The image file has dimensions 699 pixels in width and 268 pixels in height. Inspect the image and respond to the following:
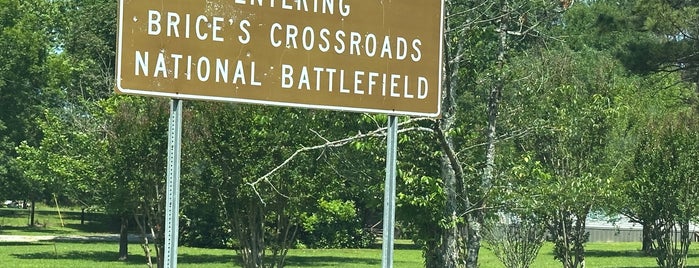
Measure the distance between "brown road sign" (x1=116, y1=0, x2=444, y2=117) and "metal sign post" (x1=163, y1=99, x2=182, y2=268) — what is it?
0.15 metres

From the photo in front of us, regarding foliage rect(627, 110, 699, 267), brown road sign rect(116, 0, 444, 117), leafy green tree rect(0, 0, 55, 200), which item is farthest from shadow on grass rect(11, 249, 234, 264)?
brown road sign rect(116, 0, 444, 117)

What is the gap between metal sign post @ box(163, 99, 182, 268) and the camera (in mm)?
6168

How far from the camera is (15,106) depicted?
4309cm

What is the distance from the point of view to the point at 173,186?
20.2 feet

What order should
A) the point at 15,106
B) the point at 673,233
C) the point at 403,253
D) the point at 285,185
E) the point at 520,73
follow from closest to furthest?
the point at 520,73 < the point at 285,185 < the point at 673,233 < the point at 403,253 < the point at 15,106

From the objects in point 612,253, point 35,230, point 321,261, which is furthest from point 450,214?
point 35,230

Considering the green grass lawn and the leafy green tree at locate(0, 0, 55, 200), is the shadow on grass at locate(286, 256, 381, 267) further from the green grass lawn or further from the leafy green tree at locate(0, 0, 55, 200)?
the leafy green tree at locate(0, 0, 55, 200)

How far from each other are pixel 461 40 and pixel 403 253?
26.8 metres

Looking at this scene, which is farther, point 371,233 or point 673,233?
point 371,233

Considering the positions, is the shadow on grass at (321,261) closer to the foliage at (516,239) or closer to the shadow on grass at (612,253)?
the shadow on grass at (612,253)

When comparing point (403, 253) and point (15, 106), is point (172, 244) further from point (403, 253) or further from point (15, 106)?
point (15, 106)

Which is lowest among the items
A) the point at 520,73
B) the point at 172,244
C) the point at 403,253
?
the point at 403,253

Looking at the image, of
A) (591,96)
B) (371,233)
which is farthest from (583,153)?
(371,233)

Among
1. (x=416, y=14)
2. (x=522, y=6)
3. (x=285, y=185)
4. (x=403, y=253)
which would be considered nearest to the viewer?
(x=416, y=14)
